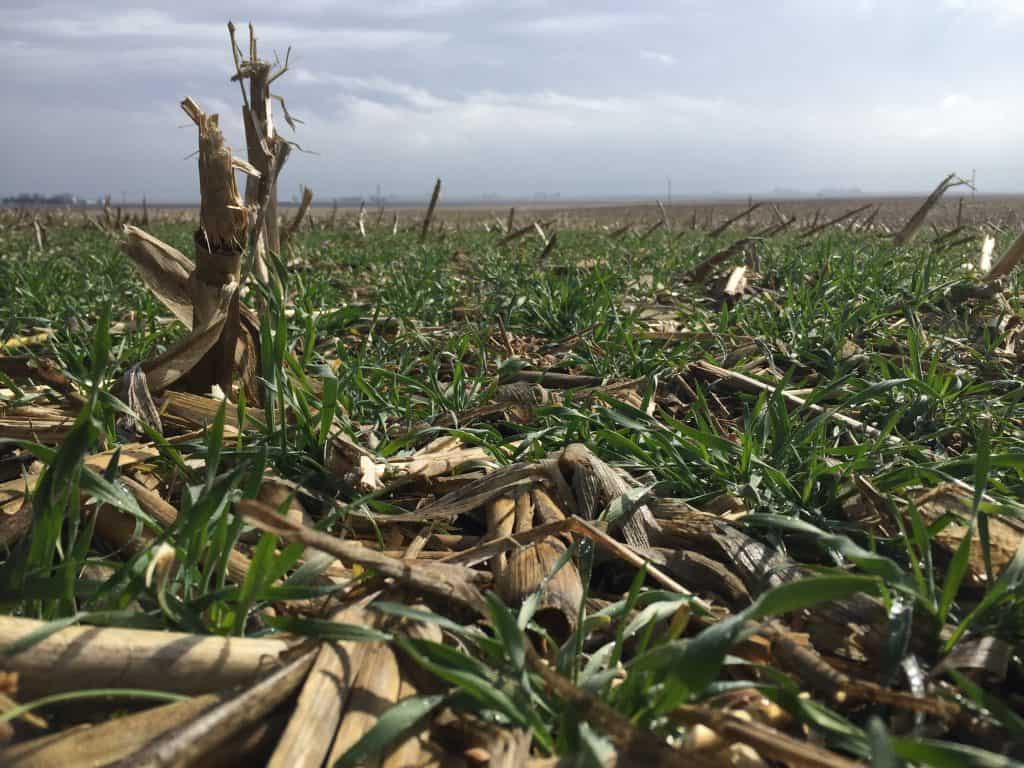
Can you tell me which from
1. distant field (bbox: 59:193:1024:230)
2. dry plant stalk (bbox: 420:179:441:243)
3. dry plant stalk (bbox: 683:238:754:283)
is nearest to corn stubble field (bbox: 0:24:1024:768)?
dry plant stalk (bbox: 683:238:754:283)

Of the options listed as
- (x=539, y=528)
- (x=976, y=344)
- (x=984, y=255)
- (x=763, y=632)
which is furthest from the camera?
(x=984, y=255)

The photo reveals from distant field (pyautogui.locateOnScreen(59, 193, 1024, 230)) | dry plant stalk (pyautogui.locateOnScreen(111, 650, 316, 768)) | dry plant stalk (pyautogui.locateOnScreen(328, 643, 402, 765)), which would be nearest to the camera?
dry plant stalk (pyautogui.locateOnScreen(111, 650, 316, 768))

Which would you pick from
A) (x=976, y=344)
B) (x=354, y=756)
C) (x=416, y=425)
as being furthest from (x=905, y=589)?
(x=976, y=344)

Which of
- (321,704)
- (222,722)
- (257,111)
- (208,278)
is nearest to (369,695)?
(321,704)

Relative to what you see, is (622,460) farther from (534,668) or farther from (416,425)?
(534,668)

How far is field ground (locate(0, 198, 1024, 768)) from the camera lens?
96 cm

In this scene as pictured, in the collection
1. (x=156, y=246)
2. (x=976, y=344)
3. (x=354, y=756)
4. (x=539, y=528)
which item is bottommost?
(x=354, y=756)

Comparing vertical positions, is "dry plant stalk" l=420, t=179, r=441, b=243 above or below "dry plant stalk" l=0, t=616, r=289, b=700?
above

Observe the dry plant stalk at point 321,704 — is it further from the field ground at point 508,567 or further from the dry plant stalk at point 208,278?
the dry plant stalk at point 208,278

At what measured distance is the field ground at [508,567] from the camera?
3.14 feet

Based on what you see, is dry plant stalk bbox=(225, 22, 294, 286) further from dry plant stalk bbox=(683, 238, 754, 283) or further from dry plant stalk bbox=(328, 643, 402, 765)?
dry plant stalk bbox=(683, 238, 754, 283)

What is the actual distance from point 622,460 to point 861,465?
0.61m

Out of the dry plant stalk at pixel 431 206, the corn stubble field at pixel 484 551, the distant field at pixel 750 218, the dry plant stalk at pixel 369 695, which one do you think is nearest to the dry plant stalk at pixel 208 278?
the corn stubble field at pixel 484 551

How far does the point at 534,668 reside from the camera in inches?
39.6
